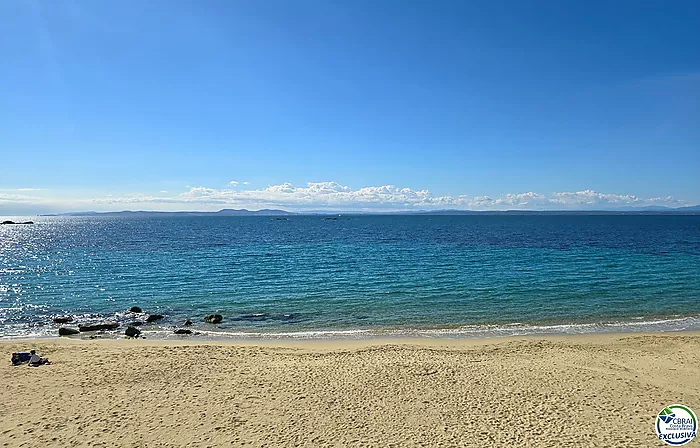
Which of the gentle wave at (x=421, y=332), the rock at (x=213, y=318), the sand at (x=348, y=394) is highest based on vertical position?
the sand at (x=348, y=394)

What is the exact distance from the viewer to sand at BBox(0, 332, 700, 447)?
1100cm

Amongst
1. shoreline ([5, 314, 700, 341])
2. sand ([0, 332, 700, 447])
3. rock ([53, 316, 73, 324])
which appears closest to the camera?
sand ([0, 332, 700, 447])

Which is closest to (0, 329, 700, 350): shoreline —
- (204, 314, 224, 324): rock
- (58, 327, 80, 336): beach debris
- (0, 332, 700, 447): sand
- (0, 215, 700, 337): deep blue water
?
(58, 327, 80, 336): beach debris

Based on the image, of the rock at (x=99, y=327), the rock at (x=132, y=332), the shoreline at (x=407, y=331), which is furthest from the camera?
the rock at (x=99, y=327)

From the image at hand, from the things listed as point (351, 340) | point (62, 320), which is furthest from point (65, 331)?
point (351, 340)

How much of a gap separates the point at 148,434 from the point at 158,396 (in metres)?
2.43

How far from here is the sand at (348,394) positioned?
433 inches

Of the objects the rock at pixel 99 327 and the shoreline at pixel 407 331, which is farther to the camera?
the rock at pixel 99 327

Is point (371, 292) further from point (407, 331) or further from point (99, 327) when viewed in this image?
point (99, 327)

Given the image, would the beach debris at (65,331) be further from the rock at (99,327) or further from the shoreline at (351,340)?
the rock at (99,327)

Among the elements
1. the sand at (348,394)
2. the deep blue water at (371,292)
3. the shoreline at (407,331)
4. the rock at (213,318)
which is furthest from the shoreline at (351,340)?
the rock at (213,318)

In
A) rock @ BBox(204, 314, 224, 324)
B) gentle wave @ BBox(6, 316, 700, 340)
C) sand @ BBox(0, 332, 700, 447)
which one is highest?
sand @ BBox(0, 332, 700, 447)

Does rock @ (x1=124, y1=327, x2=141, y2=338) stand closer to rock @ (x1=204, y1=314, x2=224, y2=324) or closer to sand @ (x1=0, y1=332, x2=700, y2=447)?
sand @ (x1=0, y1=332, x2=700, y2=447)

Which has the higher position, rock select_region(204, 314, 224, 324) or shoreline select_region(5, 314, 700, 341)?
rock select_region(204, 314, 224, 324)
